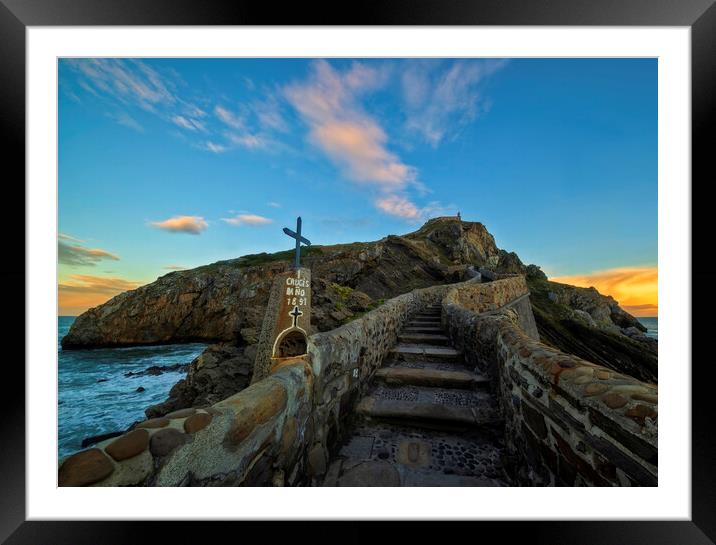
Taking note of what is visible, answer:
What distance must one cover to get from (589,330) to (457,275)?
10.5 m

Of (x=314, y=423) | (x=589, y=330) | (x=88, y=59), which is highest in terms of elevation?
(x=88, y=59)

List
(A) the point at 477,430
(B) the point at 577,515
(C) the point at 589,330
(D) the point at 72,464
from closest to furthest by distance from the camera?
(D) the point at 72,464
(B) the point at 577,515
(A) the point at 477,430
(C) the point at 589,330

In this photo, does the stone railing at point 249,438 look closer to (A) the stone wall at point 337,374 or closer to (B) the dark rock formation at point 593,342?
(A) the stone wall at point 337,374

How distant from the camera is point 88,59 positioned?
2557 millimetres

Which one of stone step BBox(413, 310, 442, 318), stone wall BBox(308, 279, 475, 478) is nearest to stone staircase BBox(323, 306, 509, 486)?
stone wall BBox(308, 279, 475, 478)

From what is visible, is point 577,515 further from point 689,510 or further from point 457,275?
point 457,275

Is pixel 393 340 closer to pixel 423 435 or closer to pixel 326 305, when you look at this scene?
pixel 423 435

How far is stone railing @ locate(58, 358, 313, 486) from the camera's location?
3.55ft

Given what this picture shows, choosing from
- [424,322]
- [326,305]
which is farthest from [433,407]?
[326,305]
